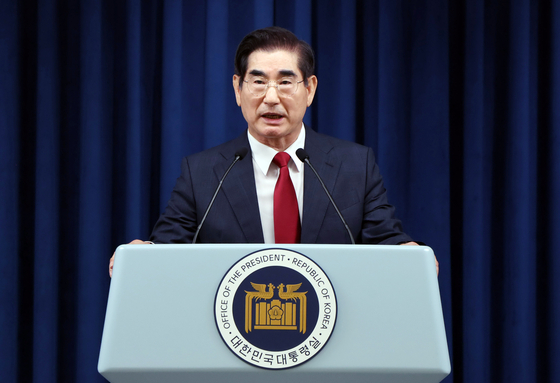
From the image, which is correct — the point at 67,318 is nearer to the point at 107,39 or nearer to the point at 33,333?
the point at 33,333

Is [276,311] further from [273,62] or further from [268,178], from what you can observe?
[273,62]

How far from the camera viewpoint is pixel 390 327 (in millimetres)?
691

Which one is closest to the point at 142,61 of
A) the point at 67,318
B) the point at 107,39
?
the point at 107,39

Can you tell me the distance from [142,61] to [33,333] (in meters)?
1.21

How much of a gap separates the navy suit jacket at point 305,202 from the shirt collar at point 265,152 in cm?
3

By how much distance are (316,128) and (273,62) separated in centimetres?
79

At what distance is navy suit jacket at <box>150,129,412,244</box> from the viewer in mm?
1271

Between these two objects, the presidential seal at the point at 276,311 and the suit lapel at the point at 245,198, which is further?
the suit lapel at the point at 245,198

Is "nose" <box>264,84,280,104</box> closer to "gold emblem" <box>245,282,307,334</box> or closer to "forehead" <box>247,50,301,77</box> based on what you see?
"forehead" <box>247,50,301,77</box>

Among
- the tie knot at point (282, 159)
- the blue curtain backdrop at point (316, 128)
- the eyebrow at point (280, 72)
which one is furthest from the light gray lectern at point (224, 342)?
the blue curtain backdrop at point (316, 128)

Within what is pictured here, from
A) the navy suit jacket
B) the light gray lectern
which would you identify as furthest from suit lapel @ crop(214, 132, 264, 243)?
the light gray lectern

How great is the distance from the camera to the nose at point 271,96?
1.30 metres

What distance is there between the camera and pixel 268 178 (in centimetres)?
136

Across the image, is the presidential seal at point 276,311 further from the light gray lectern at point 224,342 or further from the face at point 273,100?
the face at point 273,100
